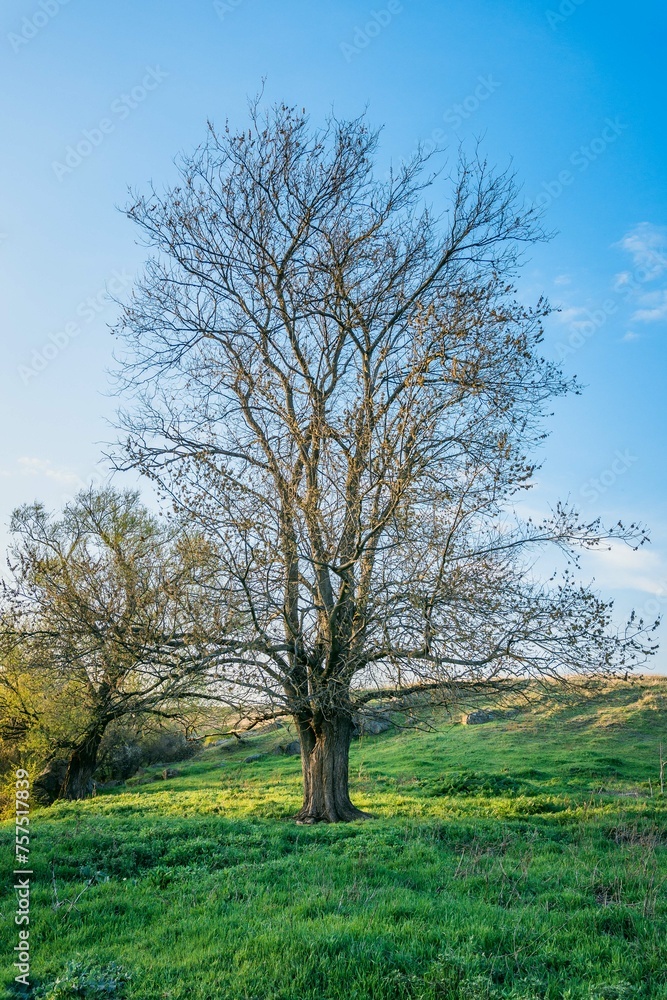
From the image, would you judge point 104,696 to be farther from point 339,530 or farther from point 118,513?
point 118,513

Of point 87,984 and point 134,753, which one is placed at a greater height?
point 87,984

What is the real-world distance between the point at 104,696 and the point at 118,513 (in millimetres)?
11230

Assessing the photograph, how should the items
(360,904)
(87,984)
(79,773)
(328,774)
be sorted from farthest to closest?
(79,773) < (328,774) < (360,904) < (87,984)

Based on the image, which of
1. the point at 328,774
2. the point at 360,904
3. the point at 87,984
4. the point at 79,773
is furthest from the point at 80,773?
the point at 87,984

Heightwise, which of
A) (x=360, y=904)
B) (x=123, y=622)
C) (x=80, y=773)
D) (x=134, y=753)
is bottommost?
(x=134, y=753)

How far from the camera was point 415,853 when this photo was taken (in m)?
9.26

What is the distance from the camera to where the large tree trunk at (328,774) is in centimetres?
1359

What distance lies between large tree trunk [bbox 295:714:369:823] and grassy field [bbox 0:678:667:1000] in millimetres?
1026

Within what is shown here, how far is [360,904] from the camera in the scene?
22.5 feet

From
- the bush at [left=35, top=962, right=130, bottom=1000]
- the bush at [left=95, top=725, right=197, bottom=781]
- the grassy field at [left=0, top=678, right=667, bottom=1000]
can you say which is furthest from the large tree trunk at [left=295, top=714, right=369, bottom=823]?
the bush at [left=95, top=725, right=197, bottom=781]

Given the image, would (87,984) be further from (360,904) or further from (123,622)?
(123,622)

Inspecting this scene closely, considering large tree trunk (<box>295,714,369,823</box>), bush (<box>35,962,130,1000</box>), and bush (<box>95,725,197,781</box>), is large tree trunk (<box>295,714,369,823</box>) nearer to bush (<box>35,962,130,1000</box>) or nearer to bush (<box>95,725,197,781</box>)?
bush (<box>35,962,130,1000</box>)

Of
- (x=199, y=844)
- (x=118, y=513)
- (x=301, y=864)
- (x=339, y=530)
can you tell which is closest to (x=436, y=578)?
(x=339, y=530)

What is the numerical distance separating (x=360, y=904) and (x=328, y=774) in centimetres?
711
